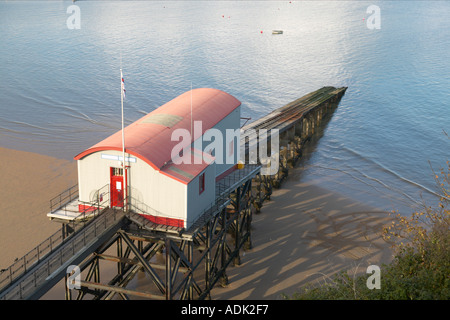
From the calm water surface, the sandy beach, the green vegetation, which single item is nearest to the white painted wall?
the green vegetation

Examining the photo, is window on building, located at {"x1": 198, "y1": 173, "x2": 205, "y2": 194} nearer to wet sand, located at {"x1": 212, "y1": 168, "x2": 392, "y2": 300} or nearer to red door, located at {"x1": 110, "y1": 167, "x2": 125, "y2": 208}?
red door, located at {"x1": 110, "y1": 167, "x2": 125, "y2": 208}

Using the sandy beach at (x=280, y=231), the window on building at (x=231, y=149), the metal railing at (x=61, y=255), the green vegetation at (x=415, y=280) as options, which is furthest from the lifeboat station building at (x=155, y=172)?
the sandy beach at (x=280, y=231)

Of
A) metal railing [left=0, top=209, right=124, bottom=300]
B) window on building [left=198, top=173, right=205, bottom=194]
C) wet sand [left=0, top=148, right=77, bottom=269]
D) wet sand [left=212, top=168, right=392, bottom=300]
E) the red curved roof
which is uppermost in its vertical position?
the red curved roof

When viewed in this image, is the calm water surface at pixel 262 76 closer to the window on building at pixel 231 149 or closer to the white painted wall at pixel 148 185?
the window on building at pixel 231 149

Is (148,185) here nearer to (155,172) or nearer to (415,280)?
(155,172)
